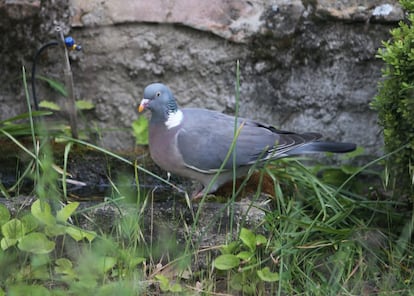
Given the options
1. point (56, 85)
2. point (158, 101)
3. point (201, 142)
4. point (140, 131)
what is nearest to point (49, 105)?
point (56, 85)

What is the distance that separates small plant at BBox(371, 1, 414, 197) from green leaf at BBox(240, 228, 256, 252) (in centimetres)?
73

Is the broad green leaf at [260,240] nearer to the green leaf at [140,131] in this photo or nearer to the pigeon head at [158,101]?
the pigeon head at [158,101]

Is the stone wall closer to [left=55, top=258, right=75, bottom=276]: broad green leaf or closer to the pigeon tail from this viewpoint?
the pigeon tail

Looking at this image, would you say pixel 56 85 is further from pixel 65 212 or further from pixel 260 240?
pixel 260 240

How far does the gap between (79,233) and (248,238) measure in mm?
639

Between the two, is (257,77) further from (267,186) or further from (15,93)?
(15,93)

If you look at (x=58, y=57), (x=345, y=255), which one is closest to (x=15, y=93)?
(x=58, y=57)

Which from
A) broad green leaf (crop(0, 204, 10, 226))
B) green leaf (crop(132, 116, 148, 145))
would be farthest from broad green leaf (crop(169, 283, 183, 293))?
green leaf (crop(132, 116, 148, 145))

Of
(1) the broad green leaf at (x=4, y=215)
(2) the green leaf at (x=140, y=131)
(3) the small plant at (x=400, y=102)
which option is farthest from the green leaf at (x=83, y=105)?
(3) the small plant at (x=400, y=102)

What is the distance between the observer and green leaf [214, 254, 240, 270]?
9.14 feet

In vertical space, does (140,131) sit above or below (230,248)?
above

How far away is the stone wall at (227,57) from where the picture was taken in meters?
3.67

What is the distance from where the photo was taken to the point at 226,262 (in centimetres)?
280

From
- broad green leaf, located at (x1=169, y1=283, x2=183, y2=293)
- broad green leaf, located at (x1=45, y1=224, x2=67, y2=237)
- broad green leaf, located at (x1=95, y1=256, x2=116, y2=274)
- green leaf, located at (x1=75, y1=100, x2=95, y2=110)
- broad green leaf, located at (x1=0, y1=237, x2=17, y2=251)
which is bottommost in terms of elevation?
broad green leaf, located at (x1=169, y1=283, x2=183, y2=293)
